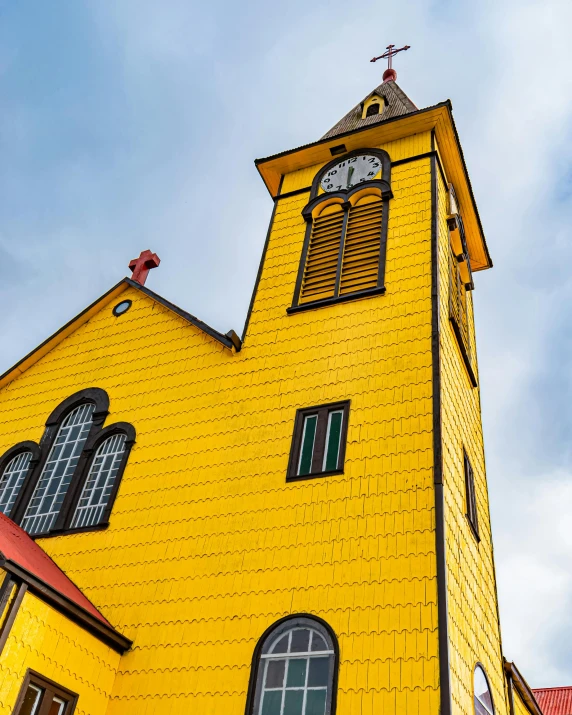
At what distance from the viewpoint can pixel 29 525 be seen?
13.8 metres

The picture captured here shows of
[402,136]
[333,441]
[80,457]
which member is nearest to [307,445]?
[333,441]

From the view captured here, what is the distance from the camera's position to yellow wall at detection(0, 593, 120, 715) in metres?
9.05

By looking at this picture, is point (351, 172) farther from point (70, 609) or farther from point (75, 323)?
→ point (70, 609)

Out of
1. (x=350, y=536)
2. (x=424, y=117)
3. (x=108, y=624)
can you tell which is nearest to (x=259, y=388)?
(x=350, y=536)

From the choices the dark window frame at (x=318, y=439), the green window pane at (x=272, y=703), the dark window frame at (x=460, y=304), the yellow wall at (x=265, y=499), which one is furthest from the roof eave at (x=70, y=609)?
the dark window frame at (x=460, y=304)

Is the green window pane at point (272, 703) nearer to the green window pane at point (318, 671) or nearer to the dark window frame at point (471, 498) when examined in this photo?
the green window pane at point (318, 671)

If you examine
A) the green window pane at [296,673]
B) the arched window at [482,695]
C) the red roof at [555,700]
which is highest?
the red roof at [555,700]

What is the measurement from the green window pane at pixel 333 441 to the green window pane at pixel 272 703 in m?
3.33

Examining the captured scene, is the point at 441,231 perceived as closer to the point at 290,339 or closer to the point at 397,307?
the point at 397,307

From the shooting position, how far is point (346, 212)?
16.5 meters

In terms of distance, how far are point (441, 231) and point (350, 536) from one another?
24.7 feet

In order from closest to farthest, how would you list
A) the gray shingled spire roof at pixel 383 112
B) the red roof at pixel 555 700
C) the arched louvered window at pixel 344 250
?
the arched louvered window at pixel 344 250, the gray shingled spire roof at pixel 383 112, the red roof at pixel 555 700

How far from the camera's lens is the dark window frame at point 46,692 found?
912 centimetres

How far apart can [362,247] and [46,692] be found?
9924 millimetres
